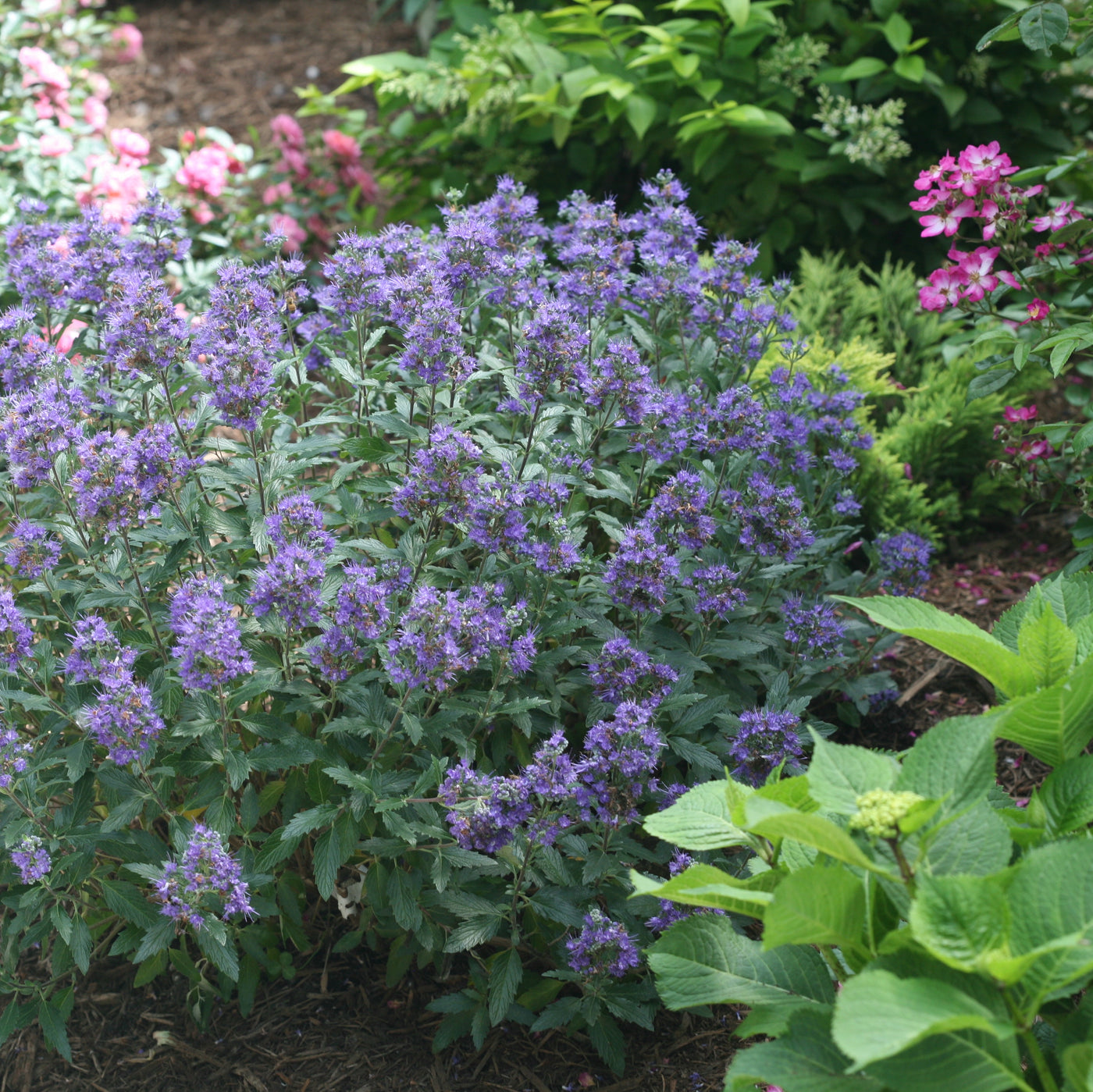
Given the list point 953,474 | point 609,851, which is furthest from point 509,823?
point 953,474

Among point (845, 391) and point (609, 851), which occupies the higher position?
point (845, 391)

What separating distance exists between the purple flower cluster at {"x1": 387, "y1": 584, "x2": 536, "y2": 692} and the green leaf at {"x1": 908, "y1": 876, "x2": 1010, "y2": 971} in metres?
0.96

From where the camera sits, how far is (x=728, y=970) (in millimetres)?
1819

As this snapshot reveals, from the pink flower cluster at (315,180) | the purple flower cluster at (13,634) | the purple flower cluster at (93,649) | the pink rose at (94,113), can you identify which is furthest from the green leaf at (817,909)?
the pink rose at (94,113)

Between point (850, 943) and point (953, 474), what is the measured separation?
10.9 feet

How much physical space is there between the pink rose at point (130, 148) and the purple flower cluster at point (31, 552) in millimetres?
3556

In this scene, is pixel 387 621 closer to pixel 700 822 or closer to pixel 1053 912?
pixel 700 822

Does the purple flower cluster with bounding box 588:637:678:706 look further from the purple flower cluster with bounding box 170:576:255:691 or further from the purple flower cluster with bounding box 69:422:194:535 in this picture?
the purple flower cluster with bounding box 69:422:194:535

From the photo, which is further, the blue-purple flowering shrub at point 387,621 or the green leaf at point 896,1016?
the blue-purple flowering shrub at point 387,621

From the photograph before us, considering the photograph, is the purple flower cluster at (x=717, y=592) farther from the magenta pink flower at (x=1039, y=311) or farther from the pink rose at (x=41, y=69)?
the pink rose at (x=41, y=69)

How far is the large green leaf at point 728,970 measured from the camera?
178 centimetres

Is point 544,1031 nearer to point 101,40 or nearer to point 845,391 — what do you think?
point 845,391

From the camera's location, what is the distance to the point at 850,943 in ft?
5.32

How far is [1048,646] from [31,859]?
2.01m
